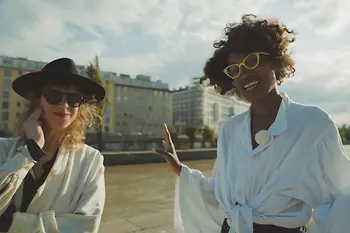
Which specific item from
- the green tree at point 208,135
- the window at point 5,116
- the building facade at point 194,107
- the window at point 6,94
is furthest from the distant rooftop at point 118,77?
the green tree at point 208,135

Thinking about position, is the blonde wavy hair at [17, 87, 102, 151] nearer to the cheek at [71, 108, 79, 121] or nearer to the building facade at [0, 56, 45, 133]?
the cheek at [71, 108, 79, 121]

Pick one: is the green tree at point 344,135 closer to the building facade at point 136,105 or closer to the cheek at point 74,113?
the cheek at point 74,113

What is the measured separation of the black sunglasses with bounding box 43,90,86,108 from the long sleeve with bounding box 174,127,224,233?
810 millimetres

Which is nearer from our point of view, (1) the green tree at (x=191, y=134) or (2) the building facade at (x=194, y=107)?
(1) the green tree at (x=191, y=134)

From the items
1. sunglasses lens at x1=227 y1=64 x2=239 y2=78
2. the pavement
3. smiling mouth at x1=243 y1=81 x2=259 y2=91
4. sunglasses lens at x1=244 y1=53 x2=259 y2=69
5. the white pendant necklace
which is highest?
sunglasses lens at x1=244 y1=53 x2=259 y2=69

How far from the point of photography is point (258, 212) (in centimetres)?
147

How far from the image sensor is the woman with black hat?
63.3 inches

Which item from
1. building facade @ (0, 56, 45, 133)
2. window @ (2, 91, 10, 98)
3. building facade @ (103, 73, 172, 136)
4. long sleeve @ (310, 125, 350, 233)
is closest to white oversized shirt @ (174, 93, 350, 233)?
long sleeve @ (310, 125, 350, 233)

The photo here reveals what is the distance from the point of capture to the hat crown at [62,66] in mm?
1831

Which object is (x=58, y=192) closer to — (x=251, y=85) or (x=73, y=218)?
(x=73, y=218)

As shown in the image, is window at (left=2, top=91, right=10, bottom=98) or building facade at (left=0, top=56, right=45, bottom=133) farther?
window at (left=2, top=91, right=10, bottom=98)

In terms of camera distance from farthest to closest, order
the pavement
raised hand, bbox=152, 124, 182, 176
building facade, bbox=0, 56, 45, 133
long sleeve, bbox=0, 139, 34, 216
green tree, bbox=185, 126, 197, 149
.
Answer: building facade, bbox=0, 56, 45, 133 < green tree, bbox=185, 126, 197, 149 < the pavement < raised hand, bbox=152, 124, 182, 176 < long sleeve, bbox=0, 139, 34, 216

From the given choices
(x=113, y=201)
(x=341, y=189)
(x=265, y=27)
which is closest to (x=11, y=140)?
(x=265, y=27)

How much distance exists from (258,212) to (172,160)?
837 mm
